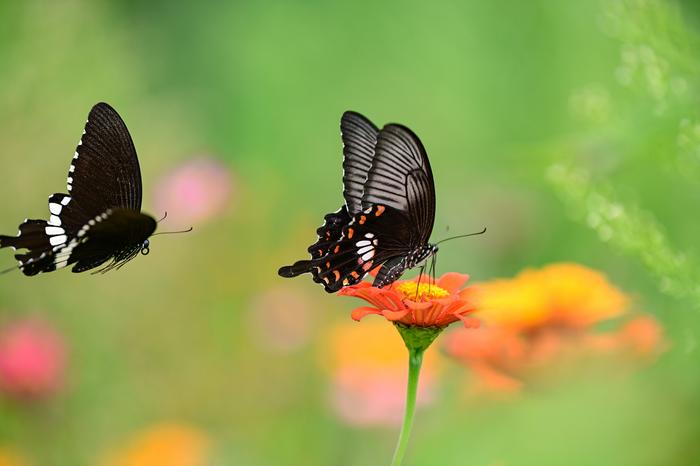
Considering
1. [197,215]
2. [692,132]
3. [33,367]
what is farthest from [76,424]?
[692,132]

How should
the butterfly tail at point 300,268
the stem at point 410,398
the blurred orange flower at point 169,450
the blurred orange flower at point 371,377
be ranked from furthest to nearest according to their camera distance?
1. the blurred orange flower at point 371,377
2. the blurred orange flower at point 169,450
3. the butterfly tail at point 300,268
4. the stem at point 410,398

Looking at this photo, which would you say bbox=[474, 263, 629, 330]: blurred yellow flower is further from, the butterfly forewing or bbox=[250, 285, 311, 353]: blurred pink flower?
bbox=[250, 285, 311, 353]: blurred pink flower

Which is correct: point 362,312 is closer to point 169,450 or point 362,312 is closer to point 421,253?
point 421,253

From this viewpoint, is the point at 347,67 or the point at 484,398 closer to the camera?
the point at 484,398

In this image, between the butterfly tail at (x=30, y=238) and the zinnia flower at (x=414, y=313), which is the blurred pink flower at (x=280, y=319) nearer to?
the butterfly tail at (x=30, y=238)

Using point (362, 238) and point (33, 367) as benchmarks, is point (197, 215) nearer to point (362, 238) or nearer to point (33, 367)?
point (33, 367)

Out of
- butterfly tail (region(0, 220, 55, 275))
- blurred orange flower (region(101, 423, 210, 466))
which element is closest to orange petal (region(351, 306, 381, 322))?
butterfly tail (region(0, 220, 55, 275))

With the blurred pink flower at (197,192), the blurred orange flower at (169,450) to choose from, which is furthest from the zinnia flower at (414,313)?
the blurred pink flower at (197,192)
